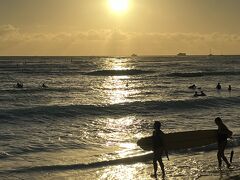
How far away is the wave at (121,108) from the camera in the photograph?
33.5 metres

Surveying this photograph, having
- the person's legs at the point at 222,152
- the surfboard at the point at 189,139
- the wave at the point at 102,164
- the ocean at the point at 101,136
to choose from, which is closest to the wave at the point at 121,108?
the ocean at the point at 101,136

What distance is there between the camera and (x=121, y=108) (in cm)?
3747

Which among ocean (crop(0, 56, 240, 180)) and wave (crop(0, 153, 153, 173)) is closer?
ocean (crop(0, 56, 240, 180))

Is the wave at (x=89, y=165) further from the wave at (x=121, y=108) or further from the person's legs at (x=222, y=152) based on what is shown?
the wave at (x=121, y=108)

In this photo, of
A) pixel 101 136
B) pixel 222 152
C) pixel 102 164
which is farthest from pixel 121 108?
pixel 222 152

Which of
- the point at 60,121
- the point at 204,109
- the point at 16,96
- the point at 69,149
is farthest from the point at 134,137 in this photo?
the point at 16,96

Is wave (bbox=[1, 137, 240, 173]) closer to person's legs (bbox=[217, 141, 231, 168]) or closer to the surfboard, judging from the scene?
the surfboard

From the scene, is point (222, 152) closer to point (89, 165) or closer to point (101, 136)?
point (89, 165)

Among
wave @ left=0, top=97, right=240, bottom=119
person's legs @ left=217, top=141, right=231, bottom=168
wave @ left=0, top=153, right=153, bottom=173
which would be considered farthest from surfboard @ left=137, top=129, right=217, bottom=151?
wave @ left=0, top=97, right=240, bottom=119

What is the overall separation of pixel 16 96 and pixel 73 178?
32139 mm

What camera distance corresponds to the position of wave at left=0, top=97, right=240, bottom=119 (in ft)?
110

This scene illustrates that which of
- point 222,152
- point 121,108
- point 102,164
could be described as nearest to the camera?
point 222,152

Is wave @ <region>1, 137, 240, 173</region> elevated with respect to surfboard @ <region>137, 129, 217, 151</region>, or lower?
lower

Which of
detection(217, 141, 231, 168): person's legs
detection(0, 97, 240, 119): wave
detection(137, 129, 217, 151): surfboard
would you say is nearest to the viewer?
detection(217, 141, 231, 168): person's legs
